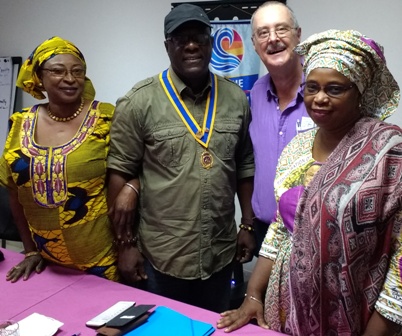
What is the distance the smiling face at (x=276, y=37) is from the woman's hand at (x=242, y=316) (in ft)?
3.25

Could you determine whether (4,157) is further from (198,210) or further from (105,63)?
(105,63)

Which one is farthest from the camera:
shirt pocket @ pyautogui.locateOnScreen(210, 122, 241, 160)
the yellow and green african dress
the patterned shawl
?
shirt pocket @ pyautogui.locateOnScreen(210, 122, 241, 160)

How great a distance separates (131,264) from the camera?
1826mm

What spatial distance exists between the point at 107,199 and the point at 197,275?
1.59 ft

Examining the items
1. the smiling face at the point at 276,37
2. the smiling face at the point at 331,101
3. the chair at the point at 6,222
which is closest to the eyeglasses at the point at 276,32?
the smiling face at the point at 276,37

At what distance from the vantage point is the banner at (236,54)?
2.99 m

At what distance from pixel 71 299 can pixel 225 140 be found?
0.85 m

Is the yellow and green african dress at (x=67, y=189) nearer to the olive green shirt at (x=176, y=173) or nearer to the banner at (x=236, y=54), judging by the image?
the olive green shirt at (x=176, y=173)

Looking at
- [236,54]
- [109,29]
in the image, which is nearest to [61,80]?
[236,54]

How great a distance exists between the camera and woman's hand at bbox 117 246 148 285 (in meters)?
1.83

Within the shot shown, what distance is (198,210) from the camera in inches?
70.6

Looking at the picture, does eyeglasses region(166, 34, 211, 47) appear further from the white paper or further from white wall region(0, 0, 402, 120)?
white wall region(0, 0, 402, 120)

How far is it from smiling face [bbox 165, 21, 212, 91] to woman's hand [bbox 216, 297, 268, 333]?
2.94 ft

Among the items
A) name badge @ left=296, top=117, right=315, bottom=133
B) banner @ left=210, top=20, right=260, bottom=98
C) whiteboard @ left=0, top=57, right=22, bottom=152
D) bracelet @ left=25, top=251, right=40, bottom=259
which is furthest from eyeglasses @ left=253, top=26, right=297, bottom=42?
whiteboard @ left=0, top=57, right=22, bottom=152
